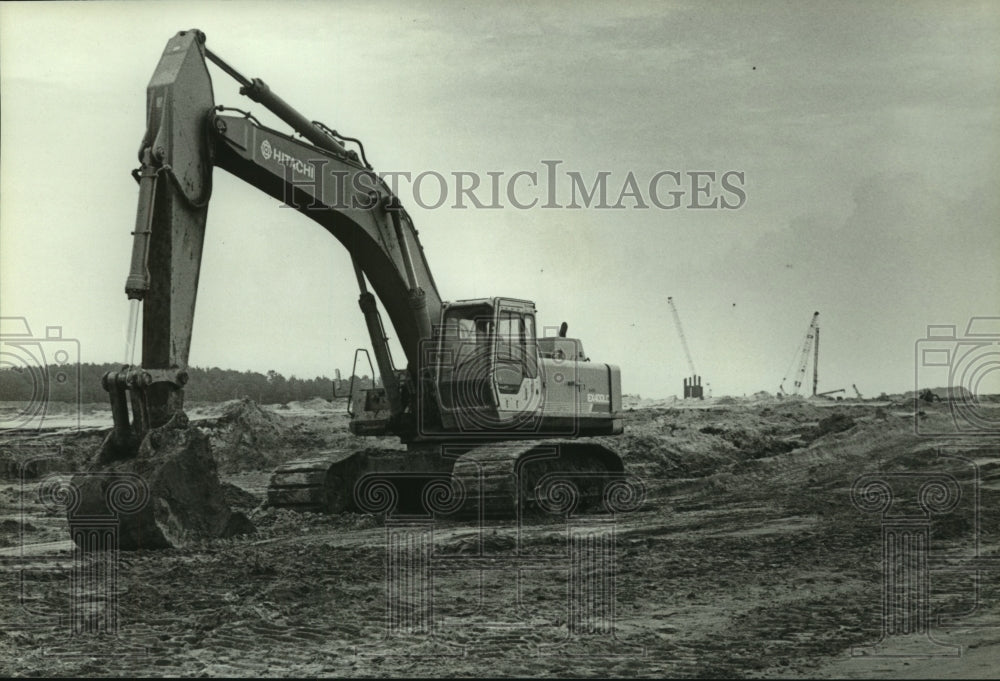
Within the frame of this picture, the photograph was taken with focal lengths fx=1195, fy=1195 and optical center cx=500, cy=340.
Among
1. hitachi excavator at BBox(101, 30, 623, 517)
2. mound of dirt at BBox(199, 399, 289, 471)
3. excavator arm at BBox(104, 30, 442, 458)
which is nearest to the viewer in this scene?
excavator arm at BBox(104, 30, 442, 458)

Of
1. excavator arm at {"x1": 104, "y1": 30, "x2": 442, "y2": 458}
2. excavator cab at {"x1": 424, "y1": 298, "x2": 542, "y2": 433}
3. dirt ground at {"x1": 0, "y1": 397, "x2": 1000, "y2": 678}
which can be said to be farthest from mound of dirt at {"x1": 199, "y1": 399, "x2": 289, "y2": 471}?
excavator arm at {"x1": 104, "y1": 30, "x2": 442, "y2": 458}

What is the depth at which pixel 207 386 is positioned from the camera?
3616cm

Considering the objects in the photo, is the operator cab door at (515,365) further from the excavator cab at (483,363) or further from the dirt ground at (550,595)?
the dirt ground at (550,595)

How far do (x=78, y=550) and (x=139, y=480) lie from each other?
131cm

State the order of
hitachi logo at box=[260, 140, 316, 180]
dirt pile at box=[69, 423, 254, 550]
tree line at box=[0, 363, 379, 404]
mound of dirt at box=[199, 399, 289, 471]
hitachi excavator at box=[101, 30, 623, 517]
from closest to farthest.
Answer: dirt pile at box=[69, 423, 254, 550]
hitachi excavator at box=[101, 30, 623, 517]
hitachi logo at box=[260, 140, 316, 180]
mound of dirt at box=[199, 399, 289, 471]
tree line at box=[0, 363, 379, 404]

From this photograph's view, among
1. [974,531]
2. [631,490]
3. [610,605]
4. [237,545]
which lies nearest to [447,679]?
[610,605]

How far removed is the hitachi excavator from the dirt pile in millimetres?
230

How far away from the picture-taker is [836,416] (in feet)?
90.6

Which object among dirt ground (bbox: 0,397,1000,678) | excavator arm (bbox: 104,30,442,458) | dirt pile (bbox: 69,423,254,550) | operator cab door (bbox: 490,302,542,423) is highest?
excavator arm (bbox: 104,30,442,458)

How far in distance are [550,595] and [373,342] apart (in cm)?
617

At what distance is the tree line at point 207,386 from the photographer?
27438 millimetres

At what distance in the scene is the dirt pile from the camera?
9836mm

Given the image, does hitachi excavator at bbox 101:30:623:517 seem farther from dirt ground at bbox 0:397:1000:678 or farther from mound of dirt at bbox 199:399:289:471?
mound of dirt at bbox 199:399:289:471

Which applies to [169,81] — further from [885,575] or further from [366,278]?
[885,575]
